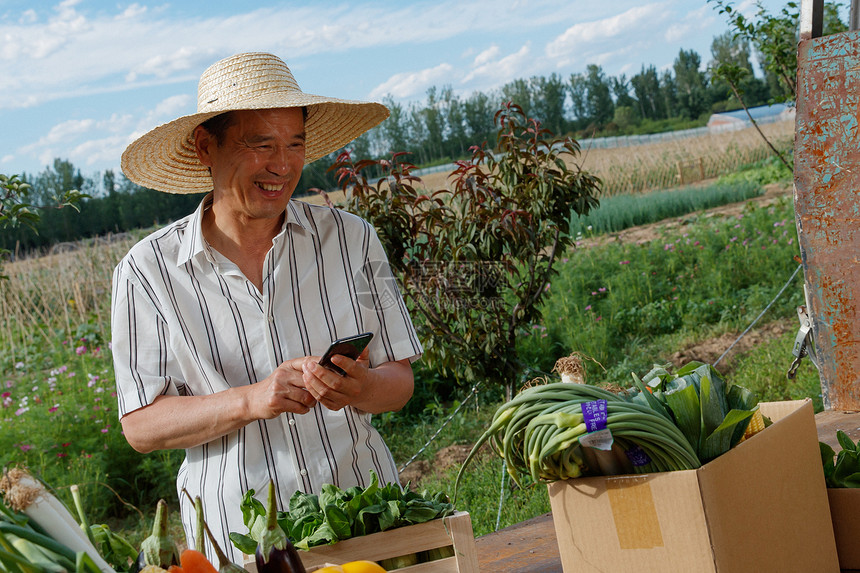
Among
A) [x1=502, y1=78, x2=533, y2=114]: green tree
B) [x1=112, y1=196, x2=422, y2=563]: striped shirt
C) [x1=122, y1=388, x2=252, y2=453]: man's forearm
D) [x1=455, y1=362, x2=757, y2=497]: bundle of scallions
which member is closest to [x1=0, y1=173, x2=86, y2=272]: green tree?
[x1=112, y1=196, x2=422, y2=563]: striped shirt

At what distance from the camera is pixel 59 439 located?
17.0ft

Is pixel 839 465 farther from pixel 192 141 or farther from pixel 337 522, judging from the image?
pixel 192 141

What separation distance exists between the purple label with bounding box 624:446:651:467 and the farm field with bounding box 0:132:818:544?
113 inches

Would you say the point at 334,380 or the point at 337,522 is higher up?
the point at 334,380

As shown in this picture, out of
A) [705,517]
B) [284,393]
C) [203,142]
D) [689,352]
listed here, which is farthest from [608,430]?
[689,352]

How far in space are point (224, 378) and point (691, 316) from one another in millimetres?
5938

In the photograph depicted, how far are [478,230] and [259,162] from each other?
2.11 meters

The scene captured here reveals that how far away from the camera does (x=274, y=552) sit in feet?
3.35

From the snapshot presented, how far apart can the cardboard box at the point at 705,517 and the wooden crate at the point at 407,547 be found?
0.15 metres

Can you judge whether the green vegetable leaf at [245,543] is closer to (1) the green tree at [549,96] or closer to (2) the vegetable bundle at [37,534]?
(2) the vegetable bundle at [37,534]

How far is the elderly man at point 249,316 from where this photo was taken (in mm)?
1807

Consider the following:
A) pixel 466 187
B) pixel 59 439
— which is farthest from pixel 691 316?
pixel 59 439

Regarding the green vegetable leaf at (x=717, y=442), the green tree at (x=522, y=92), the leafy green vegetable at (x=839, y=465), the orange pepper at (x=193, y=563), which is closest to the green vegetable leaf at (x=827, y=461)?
the leafy green vegetable at (x=839, y=465)

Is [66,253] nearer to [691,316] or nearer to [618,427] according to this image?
[691,316]
